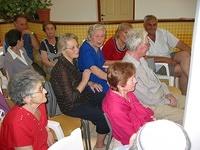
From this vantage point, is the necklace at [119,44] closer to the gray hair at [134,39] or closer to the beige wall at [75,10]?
the gray hair at [134,39]

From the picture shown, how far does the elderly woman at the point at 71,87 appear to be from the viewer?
2.27 meters

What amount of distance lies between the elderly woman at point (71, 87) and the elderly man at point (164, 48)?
122 cm

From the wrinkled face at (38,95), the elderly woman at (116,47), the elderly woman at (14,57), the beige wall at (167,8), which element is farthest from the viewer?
the beige wall at (167,8)

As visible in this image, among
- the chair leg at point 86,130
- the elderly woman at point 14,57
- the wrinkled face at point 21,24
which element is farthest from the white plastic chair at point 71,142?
the wrinkled face at point 21,24

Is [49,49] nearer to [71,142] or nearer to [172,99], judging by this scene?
[172,99]

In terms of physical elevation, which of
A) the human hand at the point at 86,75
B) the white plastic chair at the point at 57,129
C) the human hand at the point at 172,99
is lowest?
the white plastic chair at the point at 57,129

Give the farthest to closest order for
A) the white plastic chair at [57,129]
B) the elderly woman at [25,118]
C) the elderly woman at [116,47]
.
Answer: the elderly woman at [116,47] → the white plastic chair at [57,129] → the elderly woman at [25,118]

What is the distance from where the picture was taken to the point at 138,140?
2.88ft

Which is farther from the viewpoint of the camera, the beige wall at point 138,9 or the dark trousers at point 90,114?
the beige wall at point 138,9

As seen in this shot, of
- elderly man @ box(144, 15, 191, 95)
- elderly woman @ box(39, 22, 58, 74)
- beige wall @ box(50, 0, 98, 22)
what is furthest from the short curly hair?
beige wall @ box(50, 0, 98, 22)

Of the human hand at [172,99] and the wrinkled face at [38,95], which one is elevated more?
the wrinkled face at [38,95]

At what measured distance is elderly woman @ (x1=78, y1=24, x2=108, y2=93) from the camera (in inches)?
107

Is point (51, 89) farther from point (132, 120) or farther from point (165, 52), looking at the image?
point (165, 52)

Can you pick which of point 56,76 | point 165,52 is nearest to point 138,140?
point 56,76
